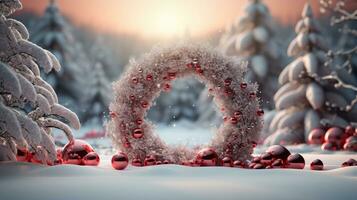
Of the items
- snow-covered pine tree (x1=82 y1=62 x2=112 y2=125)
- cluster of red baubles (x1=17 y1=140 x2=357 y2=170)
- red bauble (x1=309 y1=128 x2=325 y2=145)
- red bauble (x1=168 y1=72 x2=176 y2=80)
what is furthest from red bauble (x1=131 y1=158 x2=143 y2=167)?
snow-covered pine tree (x1=82 y1=62 x2=112 y2=125)

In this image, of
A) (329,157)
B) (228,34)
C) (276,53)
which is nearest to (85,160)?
(329,157)

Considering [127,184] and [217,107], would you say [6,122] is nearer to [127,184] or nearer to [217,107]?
[127,184]

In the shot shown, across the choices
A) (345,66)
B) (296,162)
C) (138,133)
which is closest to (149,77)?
(138,133)

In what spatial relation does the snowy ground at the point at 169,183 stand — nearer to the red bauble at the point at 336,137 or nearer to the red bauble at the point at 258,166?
the red bauble at the point at 258,166

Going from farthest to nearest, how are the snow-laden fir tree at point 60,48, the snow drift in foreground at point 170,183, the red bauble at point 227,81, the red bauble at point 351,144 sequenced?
the snow-laden fir tree at point 60,48, the red bauble at point 351,144, the red bauble at point 227,81, the snow drift in foreground at point 170,183

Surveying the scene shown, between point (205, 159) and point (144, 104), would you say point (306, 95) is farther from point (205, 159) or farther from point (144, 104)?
point (205, 159)

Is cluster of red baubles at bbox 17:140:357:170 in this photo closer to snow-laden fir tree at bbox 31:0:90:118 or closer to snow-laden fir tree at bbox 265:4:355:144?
snow-laden fir tree at bbox 265:4:355:144

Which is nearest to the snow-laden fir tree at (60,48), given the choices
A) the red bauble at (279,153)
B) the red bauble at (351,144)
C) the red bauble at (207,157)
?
the red bauble at (351,144)
